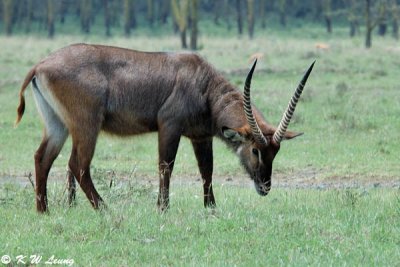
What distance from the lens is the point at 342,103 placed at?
17031mm

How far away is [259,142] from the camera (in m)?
8.30

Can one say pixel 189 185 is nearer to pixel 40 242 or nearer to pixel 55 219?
pixel 55 219

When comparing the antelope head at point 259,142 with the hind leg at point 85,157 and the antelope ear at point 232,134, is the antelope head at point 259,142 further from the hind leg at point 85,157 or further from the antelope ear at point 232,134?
the hind leg at point 85,157

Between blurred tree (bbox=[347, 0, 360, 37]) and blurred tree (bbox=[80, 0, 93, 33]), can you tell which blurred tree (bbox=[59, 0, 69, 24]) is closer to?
blurred tree (bbox=[80, 0, 93, 33])

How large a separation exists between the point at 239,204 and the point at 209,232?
164 cm

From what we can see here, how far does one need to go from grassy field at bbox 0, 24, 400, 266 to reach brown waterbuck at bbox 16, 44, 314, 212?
0.35 meters

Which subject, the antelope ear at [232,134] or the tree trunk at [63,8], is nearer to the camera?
the antelope ear at [232,134]

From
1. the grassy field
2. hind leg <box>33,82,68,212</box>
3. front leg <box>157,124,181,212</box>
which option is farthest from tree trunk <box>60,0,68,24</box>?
front leg <box>157,124,181,212</box>

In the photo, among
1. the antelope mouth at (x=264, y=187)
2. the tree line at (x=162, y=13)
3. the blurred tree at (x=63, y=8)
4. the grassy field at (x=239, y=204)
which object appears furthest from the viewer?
the blurred tree at (x=63, y=8)

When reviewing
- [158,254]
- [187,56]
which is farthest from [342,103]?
[158,254]

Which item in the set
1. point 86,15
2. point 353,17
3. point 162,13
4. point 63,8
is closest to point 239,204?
point 353,17

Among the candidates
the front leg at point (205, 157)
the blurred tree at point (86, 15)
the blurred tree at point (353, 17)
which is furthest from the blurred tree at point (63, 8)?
the front leg at point (205, 157)

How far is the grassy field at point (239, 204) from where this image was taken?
6.41 meters

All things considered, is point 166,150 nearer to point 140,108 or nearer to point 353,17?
point 140,108
